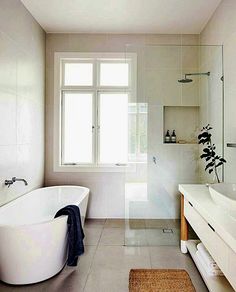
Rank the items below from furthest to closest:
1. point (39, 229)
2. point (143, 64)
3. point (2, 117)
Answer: point (143, 64) < point (2, 117) < point (39, 229)

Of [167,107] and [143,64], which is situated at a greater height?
[143,64]

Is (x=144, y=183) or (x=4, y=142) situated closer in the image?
(x=4, y=142)

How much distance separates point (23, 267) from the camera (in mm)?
2064

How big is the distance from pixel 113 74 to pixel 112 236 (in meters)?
2.43

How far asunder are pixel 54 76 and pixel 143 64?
1.39 meters

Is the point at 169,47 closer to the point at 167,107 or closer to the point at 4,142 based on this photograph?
the point at 167,107

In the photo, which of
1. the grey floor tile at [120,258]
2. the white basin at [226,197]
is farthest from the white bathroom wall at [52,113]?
the white basin at [226,197]

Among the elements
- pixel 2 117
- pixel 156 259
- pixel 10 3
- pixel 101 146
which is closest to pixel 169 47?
pixel 101 146

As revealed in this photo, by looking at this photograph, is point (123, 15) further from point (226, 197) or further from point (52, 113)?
point (226, 197)

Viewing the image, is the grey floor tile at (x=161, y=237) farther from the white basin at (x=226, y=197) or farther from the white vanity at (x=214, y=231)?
the white basin at (x=226, y=197)

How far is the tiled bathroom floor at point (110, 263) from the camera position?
211cm

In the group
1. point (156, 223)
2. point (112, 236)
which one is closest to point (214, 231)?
point (156, 223)

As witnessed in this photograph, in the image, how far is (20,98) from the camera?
296 centimetres

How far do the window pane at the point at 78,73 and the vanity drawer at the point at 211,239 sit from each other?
99.6 inches
